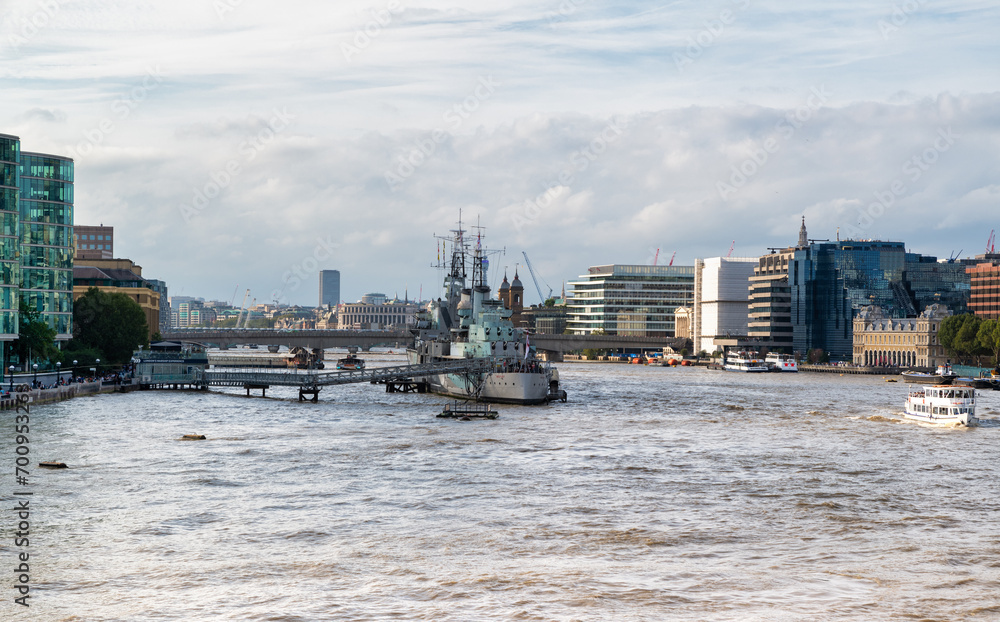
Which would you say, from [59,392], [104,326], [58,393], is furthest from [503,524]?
[104,326]

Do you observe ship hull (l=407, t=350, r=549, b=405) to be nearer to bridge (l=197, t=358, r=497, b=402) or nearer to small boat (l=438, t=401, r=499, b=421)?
bridge (l=197, t=358, r=497, b=402)

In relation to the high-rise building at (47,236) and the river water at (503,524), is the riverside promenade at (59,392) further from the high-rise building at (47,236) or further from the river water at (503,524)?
the high-rise building at (47,236)

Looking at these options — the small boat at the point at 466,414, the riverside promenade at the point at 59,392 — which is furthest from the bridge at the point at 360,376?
the small boat at the point at 466,414

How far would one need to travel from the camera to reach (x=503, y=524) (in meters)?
42.8

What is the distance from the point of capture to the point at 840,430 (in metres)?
82.9

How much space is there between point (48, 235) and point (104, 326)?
16.3m

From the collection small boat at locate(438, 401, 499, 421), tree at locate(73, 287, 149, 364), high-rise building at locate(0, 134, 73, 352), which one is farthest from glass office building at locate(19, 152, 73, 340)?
small boat at locate(438, 401, 499, 421)

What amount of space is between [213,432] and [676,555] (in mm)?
45541

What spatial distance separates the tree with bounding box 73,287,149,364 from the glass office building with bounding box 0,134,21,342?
116ft

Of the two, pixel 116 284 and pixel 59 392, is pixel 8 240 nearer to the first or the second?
pixel 59 392

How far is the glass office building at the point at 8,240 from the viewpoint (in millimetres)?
92188

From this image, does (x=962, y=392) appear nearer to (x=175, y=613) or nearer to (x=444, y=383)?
(x=444, y=383)

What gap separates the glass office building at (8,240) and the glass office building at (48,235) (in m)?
20.2

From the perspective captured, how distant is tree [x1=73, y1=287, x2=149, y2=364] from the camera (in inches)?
5177
